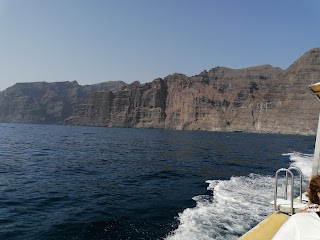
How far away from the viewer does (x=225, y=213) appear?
11562 mm

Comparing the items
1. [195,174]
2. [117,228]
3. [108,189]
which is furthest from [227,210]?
[195,174]

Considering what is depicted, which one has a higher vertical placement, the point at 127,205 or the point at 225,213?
the point at 225,213

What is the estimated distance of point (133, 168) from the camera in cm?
2480

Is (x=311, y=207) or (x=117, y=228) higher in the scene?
(x=311, y=207)

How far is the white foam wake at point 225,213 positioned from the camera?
30.5ft

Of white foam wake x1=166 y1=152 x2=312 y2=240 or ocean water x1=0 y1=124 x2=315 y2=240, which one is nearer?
white foam wake x1=166 y1=152 x2=312 y2=240

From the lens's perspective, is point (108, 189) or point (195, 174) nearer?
point (108, 189)

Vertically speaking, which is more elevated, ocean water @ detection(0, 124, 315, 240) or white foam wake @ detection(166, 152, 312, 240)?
white foam wake @ detection(166, 152, 312, 240)

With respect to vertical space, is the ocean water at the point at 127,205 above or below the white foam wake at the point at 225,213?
below

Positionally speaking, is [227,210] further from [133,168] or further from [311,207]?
[133,168]

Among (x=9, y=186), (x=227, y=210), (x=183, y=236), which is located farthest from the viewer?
(x=9, y=186)

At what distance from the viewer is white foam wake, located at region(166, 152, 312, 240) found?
929 centimetres

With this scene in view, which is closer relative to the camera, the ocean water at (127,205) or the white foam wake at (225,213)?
the white foam wake at (225,213)

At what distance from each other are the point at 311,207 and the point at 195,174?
702 inches
